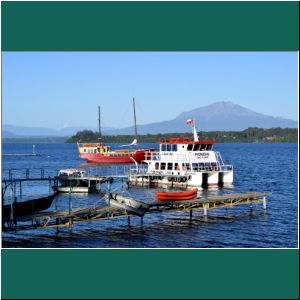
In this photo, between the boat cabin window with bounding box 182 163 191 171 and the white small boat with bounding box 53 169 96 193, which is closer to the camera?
the white small boat with bounding box 53 169 96 193

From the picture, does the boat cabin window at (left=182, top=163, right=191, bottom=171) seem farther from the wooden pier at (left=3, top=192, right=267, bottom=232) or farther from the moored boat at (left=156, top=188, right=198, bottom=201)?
the moored boat at (left=156, top=188, right=198, bottom=201)

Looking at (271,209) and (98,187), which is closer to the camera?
(271,209)

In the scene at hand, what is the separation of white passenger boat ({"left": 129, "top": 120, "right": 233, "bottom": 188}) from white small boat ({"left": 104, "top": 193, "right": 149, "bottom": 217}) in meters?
24.2

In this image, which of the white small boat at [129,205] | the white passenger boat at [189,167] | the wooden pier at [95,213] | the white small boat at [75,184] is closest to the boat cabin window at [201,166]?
the white passenger boat at [189,167]

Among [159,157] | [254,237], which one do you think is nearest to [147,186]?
[159,157]

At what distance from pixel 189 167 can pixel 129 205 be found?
26733 millimetres

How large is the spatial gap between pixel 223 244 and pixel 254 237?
9.38 ft

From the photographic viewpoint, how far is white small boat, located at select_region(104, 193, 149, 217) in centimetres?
3316

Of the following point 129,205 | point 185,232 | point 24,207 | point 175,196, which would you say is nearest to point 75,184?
point 175,196

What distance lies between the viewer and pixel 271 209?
42656 mm

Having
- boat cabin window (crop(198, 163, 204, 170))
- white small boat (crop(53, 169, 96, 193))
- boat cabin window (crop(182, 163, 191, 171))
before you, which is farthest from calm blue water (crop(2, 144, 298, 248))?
boat cabin window (crop(182, 163, 191, 171))

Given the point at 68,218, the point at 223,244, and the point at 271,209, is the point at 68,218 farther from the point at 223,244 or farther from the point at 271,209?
the point at 271,209

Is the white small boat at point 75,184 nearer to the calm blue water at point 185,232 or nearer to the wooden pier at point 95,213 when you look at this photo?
the calm blue water at point 185,232

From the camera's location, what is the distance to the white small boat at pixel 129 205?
33156 mm
